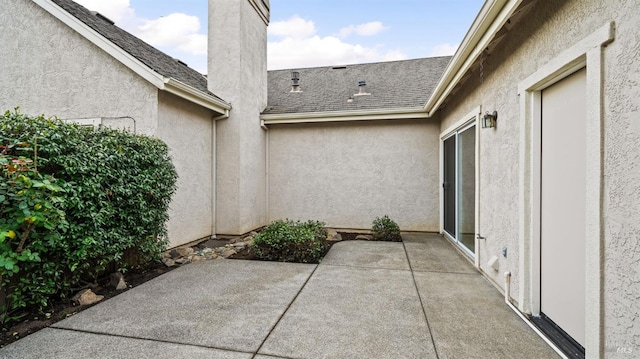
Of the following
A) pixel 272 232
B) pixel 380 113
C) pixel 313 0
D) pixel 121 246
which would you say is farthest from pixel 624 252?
pixel 313 0

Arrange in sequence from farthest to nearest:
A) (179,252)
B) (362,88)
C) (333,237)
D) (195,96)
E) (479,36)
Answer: (362,88) < (333,237) < (195,96) < (179,252) < (479,36)

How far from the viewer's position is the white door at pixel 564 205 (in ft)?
7.41

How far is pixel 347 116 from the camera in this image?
7438 millimetres

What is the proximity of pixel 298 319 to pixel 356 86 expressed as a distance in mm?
7950

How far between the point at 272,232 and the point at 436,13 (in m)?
9.37

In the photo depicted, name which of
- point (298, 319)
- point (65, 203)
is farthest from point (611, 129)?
point (65, 203)

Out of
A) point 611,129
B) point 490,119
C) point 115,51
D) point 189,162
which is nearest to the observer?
point 611,129

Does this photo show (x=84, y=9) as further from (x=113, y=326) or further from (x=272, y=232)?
(x=113, y=326)

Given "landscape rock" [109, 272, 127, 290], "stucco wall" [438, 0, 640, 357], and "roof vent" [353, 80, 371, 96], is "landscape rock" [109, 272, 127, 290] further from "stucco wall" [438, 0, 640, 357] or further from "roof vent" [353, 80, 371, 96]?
"roof vent" [353, 80, 371, 96]

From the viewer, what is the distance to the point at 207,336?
251 centimetres

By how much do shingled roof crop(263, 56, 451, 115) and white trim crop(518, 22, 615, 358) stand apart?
4.46 metres

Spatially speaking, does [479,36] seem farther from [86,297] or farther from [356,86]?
[356,86]

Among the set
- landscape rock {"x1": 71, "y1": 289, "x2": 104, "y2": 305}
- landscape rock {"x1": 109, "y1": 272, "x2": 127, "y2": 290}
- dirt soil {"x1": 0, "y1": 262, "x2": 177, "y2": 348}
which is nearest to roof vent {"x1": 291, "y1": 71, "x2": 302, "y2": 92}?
dirt soil {"x1": 0, "y1": 262, "x2": 177, "y2": 348}

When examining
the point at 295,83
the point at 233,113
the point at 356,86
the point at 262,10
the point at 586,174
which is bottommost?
the point at 586,174
